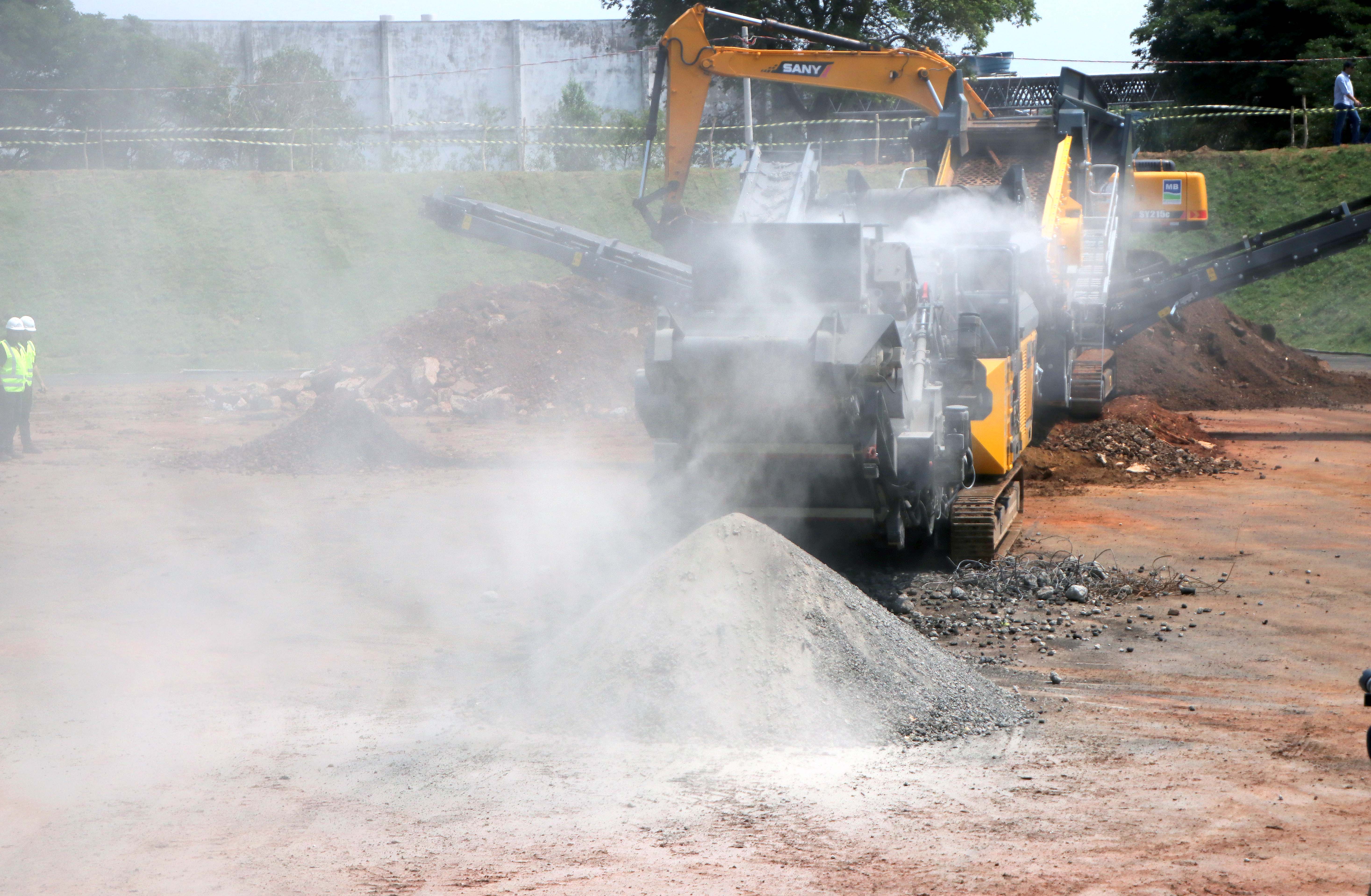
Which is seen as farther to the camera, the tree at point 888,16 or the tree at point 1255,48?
the tree at point 888,16

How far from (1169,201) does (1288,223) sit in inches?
514

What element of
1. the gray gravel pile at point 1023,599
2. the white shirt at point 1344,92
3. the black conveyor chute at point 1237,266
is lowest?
the gray gravel pile at point 1023,599

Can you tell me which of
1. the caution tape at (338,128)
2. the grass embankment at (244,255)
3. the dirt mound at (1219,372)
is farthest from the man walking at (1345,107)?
the grass embankment at (244,255)

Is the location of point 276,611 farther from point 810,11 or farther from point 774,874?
point 810,11

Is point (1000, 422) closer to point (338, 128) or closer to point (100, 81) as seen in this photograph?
point (100, 81)

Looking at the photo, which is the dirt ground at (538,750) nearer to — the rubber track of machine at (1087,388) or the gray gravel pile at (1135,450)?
the gray gravel pile at (1135,450)

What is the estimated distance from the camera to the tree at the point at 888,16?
36.3m

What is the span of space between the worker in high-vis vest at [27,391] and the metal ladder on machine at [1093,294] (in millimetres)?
12157

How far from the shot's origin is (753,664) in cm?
611

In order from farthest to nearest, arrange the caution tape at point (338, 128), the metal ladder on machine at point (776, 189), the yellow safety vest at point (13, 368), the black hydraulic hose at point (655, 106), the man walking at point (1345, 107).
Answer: the caution tape at point (338, 128), the man walking at point (1345, 107), the yellow safety vest at point (13, 368), the black hydraulic hose at point (655, 106), the metal ladder on machine at point (776, 189)

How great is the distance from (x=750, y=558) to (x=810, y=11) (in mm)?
33877

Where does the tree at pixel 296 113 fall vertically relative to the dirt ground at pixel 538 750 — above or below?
above

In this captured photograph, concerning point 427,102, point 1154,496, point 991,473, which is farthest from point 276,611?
point 427,102

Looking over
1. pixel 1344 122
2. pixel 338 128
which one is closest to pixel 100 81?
pixel 338 128
